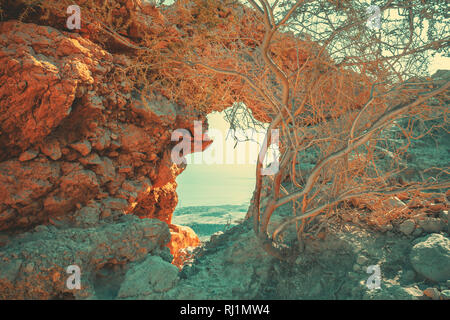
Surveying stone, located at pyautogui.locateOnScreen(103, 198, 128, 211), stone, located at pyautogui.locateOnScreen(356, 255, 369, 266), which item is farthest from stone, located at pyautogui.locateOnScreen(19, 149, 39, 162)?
stone, located at pyautogui.locateOnScreen(356, 255, 369, 266)

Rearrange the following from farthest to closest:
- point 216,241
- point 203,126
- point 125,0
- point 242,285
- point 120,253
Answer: point 203,126 < point 216,241 < point 125,0 < point 120,253 < point 242,285

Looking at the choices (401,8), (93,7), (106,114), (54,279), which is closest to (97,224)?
(54,279)

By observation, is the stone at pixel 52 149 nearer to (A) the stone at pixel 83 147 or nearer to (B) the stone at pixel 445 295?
(A) the stone at pixel 83 147

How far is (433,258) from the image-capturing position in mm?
2799

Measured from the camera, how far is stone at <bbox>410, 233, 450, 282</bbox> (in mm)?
2700

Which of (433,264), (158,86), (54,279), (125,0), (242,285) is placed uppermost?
(125,0)

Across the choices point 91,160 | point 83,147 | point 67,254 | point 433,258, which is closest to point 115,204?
point 91,160

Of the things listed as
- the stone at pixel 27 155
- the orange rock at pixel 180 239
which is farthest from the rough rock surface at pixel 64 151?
the orange rock at pixel 180 239

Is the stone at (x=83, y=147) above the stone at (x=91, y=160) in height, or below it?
above

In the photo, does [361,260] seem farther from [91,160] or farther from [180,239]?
[180,239]

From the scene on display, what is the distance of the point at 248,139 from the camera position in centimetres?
360

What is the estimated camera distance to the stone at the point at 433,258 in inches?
106

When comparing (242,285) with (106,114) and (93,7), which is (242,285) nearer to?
(106,114)

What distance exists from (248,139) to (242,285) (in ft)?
5.94
